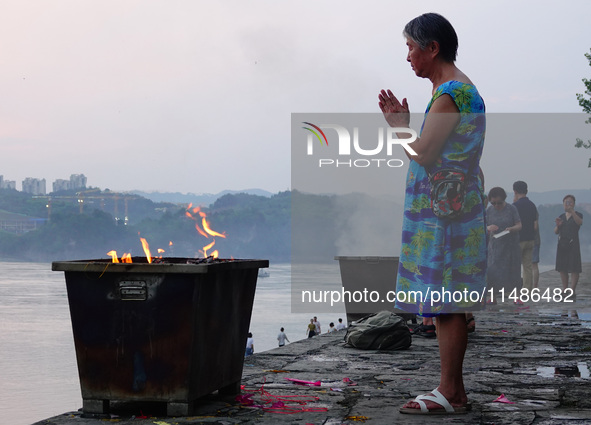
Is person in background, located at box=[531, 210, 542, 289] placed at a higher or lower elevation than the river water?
higher

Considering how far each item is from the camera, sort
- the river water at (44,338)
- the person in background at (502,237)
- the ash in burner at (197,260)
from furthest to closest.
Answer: the river water at (44,338)
the person in background at (502,237)
the ash in burner at (197,260)

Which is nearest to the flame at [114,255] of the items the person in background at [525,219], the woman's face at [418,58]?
the woman's face at [418,58]

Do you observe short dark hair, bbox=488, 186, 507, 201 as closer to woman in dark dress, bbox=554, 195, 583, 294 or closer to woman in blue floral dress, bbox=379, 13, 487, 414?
woman in dark dress, bbox=554, 195, 583, 294

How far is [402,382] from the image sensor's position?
579 centimetres

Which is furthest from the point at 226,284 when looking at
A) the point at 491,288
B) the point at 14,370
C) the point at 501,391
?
the point at 14,370

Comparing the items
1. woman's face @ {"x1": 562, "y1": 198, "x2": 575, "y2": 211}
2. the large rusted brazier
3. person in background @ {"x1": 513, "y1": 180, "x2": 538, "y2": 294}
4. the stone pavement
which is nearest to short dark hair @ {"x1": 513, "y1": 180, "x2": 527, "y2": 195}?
person in background @ {"x1": 513, "y1": 180, "x2": 538, "y2": 294}

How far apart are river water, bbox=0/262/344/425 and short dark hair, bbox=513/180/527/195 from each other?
10181 mm

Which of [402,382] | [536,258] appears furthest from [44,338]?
[402,382]

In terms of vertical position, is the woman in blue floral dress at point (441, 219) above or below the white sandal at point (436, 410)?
above

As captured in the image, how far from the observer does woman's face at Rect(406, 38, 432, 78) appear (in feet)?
14.3

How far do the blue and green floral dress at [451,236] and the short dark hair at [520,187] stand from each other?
10455mm

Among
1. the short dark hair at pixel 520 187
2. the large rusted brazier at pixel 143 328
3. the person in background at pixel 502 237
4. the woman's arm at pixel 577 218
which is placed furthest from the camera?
the woman's arm at pixel 577 218

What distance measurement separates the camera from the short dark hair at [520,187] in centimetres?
1448

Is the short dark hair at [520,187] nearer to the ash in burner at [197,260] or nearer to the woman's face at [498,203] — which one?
the woman's face at [498,203]
